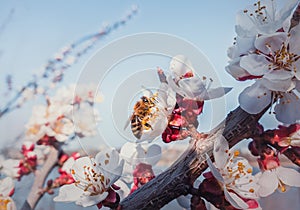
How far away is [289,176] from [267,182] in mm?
32

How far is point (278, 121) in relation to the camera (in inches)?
15.1

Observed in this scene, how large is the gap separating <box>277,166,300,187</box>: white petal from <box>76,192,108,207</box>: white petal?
0.20 m

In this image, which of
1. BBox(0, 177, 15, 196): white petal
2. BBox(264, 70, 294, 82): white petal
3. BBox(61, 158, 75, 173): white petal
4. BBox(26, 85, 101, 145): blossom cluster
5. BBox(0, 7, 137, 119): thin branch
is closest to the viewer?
A: BBox(264, 70, 294, 82): white petal

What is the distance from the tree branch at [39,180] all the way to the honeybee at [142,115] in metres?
0.38

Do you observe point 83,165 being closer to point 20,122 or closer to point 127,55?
point 127,55

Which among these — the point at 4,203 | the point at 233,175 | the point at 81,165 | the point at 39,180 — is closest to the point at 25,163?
the point at 39,180

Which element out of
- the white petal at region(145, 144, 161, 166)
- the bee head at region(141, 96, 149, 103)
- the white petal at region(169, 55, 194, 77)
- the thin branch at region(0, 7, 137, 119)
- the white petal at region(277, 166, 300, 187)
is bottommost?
the white petal at region(277, 166, 300, 187)

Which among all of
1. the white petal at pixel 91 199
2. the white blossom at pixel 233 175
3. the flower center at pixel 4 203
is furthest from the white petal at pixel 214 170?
the flower center at pixel 4 203

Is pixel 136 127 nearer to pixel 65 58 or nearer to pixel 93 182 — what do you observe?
pixel 93 182

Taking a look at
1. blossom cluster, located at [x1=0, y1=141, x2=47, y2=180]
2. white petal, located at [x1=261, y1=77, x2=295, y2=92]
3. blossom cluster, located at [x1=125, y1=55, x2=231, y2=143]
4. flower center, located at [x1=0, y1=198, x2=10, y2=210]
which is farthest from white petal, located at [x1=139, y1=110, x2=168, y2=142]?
blossom cluster, located at [x1=0, y1=141, x2=47, y2=180]

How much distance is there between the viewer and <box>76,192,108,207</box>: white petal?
368mm

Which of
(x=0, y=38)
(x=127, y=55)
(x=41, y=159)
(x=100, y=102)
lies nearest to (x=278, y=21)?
(x=127, y=55)

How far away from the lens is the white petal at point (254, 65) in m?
0.34

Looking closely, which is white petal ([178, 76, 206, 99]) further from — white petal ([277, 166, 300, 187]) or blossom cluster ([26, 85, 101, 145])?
blossom cluster ([26, 85, 101, 145])
